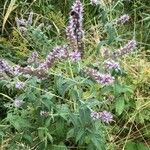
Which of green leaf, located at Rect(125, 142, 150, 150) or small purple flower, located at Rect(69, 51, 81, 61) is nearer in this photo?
small purple flower, located at Rect(69, 51, 81, 61)

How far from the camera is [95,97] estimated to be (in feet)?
6.95

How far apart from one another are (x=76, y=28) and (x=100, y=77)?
19 centimetres

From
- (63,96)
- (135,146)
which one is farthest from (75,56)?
(135,146)

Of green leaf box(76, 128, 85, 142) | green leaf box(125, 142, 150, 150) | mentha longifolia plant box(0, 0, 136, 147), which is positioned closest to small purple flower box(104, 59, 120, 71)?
mentha longifolia plant box(0, 0, 136, 147)

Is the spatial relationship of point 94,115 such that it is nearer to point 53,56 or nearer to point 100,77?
point 100,77

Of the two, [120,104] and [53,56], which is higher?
[53,56]

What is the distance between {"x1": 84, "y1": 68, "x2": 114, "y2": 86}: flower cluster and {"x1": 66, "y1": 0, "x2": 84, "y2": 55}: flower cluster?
91mm

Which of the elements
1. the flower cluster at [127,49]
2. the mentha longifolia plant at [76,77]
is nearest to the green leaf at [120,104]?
the mentha longifolia plant at [76,77]

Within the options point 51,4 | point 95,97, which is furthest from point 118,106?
point 51,4

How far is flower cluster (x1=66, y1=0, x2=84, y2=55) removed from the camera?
177cm

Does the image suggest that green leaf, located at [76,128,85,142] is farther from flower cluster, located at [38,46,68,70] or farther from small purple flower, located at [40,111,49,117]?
flower cluster, located at [38,46,68,70]

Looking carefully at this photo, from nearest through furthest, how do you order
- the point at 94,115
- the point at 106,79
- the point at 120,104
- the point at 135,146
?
the point at 106,79 → the point at 94,115 → the point at 120,104 → the point at 135,146

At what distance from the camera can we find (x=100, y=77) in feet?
5.82

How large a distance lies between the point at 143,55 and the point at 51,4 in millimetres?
805
